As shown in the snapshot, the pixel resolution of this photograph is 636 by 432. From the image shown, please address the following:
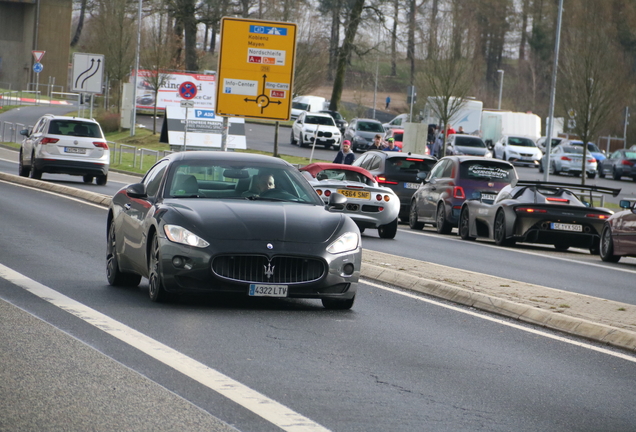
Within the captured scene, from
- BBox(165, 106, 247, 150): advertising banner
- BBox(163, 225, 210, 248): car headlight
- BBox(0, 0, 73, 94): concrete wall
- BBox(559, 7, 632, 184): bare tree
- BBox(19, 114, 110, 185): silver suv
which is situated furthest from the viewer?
BBox(0, 0, 73, 94): concrete wall

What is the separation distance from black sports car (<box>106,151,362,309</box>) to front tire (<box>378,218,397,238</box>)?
34.2ft

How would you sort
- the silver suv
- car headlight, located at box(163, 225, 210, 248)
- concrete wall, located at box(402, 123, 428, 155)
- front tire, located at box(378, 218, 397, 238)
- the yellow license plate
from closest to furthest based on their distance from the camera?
car headlight, located at box(163, 225, 210, 248) → the yellow license plate → front tire, located at box(378, 218, 397, 238) → the silver suv → concrete wall, located at box(402, 123, 428, 155)

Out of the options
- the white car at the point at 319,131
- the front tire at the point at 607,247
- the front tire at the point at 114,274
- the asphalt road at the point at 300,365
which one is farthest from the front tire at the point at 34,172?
the white car at the point at 319,131

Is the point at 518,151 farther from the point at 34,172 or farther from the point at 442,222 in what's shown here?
the point at 442,222

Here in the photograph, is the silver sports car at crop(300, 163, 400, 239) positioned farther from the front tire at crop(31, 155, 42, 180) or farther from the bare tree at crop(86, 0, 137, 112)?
the bare tree at crop(86, 0, 137, 112)

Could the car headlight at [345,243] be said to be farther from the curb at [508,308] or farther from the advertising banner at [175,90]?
the advertising banner at [175,90]

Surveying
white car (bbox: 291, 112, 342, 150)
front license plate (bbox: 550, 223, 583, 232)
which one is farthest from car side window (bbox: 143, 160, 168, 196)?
white car (bbox: 291, 112, 342, 150)

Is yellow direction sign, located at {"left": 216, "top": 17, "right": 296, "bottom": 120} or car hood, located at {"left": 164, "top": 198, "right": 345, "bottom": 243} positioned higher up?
yellow direction sign, located at {"left": 216, "top": 17, "right": 296, "bottom": 120}

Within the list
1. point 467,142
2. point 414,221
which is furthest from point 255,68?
point 467,142

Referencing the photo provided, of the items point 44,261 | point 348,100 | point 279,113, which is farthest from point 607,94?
point 348,100

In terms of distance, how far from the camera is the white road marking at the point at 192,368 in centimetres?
582

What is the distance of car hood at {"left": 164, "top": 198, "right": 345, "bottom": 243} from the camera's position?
951cm

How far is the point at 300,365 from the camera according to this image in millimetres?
7398

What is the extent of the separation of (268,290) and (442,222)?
598 inches
